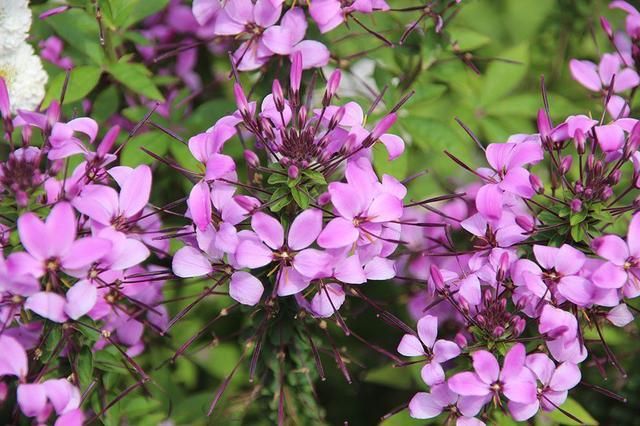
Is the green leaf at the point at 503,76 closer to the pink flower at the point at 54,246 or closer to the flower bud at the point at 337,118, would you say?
the flower bud at the point at 337,118

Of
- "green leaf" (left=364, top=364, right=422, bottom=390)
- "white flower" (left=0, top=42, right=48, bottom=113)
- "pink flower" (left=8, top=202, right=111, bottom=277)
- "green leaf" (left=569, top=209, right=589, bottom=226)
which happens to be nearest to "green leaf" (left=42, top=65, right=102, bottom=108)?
"white flower" (left=0, top=42, right=48, bottom=113)

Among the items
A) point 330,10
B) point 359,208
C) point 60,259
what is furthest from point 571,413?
point 60,259

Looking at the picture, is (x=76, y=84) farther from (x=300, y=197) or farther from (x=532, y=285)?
(x=532, y=285)

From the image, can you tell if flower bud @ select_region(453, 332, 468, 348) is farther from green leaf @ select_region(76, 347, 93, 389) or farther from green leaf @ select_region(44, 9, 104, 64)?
green leaf @ select_region(44, 9, 104, 64)

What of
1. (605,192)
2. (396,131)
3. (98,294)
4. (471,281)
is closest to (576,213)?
(605,192)

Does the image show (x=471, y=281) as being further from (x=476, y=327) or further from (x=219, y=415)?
(x=219, y=415)
